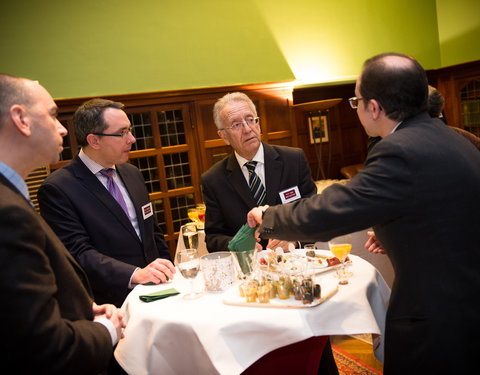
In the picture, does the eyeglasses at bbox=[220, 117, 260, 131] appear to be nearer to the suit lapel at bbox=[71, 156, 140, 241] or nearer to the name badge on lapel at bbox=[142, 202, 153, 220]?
the name badge on lapel at bbox=[142, 202, 153, 220]

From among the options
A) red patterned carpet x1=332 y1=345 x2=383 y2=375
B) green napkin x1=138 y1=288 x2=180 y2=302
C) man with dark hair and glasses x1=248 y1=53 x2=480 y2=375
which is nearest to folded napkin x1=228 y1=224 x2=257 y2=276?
green napkin x1=138 y1=288 x2=180 y2=302

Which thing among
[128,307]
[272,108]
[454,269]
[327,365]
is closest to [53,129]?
[128,307]

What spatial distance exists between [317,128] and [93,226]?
4549mm

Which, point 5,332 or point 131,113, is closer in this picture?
point 5,332

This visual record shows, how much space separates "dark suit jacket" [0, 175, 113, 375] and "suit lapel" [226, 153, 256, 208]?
148 centimetres

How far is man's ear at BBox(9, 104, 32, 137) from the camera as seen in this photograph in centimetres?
129

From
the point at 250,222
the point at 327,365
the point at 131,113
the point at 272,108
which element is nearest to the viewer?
the point at 250,222

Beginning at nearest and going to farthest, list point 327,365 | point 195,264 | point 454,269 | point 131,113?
point 454,269
point 195,264
point 327,365
point 131,113

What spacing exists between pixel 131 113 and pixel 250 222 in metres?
3.78

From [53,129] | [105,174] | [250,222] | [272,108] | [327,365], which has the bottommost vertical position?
[327,365]

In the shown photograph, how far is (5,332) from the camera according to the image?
104 centimetres

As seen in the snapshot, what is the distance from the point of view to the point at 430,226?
134 cm

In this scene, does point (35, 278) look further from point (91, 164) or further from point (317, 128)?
point (317, 128)

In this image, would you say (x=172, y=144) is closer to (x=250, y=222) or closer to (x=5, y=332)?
(x=250, y=222)
